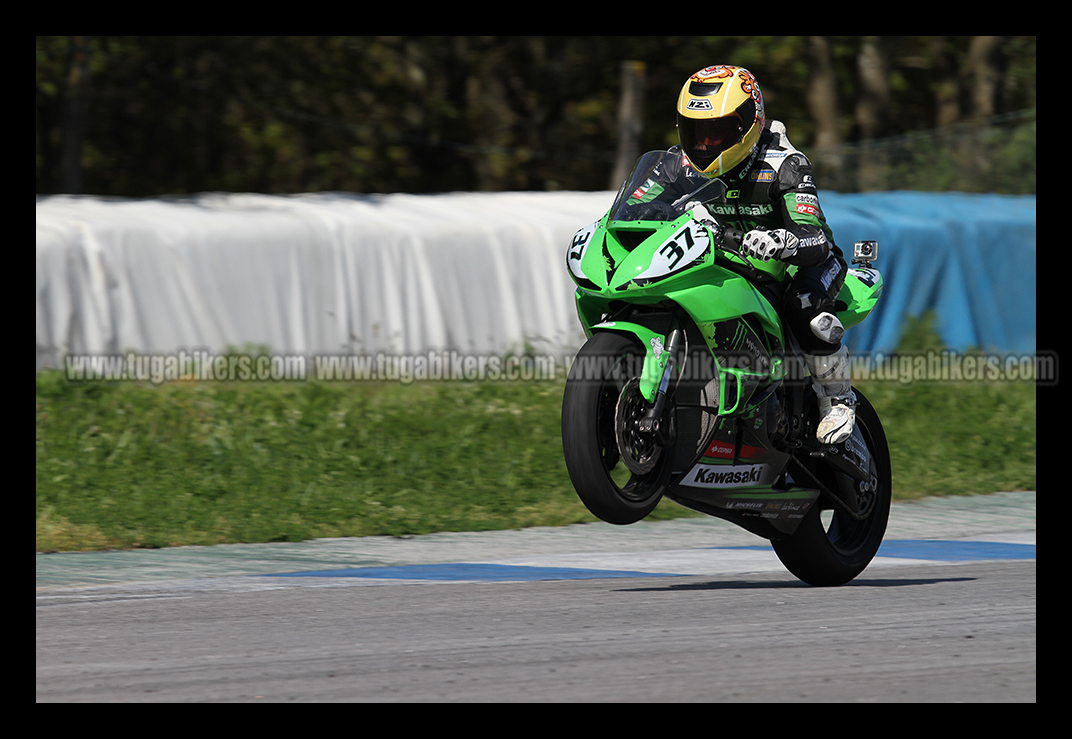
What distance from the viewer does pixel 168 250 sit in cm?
1444

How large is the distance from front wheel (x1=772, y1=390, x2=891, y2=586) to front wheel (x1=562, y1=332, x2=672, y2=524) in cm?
151

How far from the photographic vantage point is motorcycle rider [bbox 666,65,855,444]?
6.27m

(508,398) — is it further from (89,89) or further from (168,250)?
(89,89)

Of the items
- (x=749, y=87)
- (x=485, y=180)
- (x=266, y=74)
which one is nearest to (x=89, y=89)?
(x=266, y=74)

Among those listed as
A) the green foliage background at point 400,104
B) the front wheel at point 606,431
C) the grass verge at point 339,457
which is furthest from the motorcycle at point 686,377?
the green foliage background at point 400,104

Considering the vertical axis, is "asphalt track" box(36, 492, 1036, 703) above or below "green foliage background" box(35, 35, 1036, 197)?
below

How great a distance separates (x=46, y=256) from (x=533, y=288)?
507cm

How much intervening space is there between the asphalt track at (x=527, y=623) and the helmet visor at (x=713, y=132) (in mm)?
2023

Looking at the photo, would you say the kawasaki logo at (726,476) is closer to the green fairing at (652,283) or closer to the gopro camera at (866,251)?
the green fairing at (652,283)

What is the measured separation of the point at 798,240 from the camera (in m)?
6.26

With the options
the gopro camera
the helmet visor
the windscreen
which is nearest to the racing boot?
the gopro camera

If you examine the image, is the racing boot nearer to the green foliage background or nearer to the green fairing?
the green fairing

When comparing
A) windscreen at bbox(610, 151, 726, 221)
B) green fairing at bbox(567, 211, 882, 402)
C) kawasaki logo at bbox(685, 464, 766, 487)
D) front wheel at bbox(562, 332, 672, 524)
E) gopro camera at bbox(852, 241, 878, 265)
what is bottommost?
kawasaki logo at bbox(685, 464, 766, 487)

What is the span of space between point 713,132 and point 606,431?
4.80 feet
